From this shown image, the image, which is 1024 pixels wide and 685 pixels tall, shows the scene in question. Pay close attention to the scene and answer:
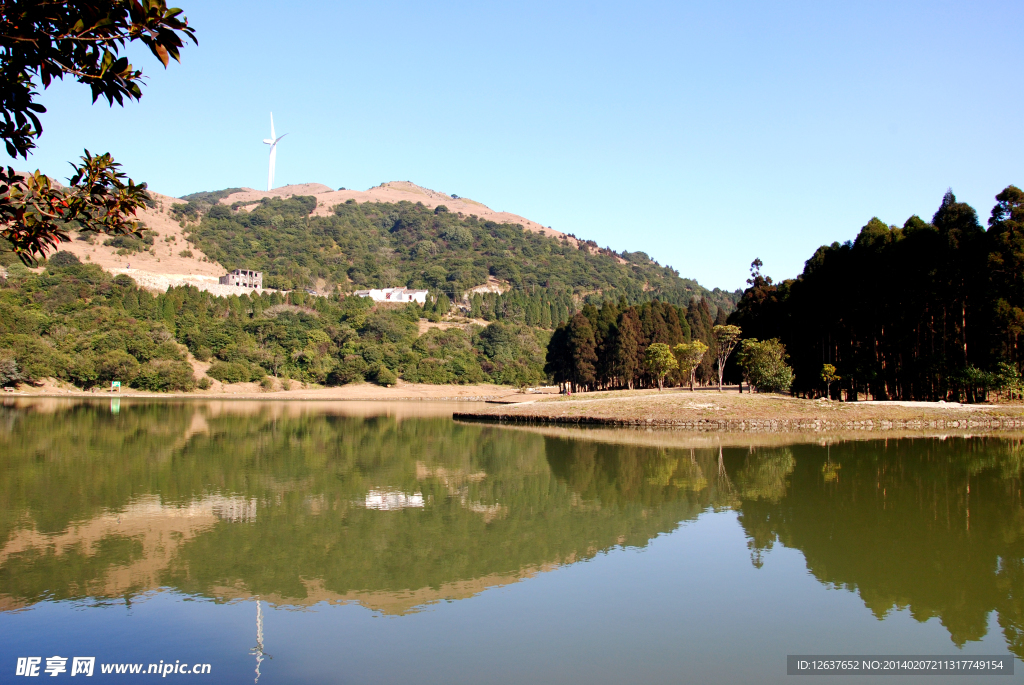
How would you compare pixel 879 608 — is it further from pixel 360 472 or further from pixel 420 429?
pixel 420 429

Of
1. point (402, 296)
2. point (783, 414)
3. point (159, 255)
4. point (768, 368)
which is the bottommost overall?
point (783, 414)

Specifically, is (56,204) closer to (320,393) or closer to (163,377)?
(163,377)

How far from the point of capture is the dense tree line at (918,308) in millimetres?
35469

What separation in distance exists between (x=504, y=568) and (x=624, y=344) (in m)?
50.8

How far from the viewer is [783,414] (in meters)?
35.2

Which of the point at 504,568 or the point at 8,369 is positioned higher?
the point at 8,369

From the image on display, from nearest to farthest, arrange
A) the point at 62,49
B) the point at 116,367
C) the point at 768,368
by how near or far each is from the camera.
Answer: the point at 62,49
the point at 768,368
the point at 116,367

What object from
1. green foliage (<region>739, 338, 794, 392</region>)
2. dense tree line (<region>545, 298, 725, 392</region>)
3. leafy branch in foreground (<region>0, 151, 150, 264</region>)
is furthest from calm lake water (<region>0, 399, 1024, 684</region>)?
dense tree line (<region>545, 298, 725, 392</region>)

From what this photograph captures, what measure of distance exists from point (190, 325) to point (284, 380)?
14845mm

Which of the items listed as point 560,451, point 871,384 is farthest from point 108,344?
point 871,384

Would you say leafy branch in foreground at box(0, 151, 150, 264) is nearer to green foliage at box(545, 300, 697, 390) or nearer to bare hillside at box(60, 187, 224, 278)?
green foliage at box(545, 300, 697, 390)

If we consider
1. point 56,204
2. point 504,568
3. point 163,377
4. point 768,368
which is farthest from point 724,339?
point 163,377

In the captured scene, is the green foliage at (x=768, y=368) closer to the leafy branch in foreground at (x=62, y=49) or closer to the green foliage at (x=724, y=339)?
the green foliage at (x=724, y=339)

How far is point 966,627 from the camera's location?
26.4 feet
